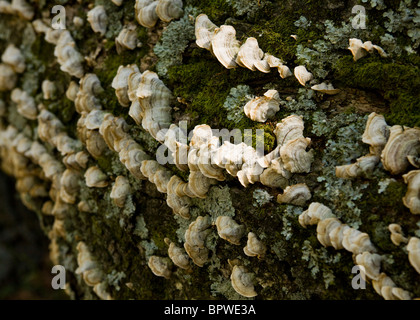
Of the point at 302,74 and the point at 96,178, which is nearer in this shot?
the point at 302,74

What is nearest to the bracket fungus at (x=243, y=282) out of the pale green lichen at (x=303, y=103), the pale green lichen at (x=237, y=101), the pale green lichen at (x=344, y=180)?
the pale green lichen at (x=344, y=180)

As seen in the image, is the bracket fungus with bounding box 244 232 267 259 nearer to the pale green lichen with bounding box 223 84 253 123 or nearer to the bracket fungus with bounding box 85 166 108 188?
the pale green lichen with bounding box 223 84 253 123

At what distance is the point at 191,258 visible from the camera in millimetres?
3057

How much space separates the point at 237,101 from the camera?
284cm

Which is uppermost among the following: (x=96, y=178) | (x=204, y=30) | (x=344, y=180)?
(x=204, y=30)

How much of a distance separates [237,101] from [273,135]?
410mm

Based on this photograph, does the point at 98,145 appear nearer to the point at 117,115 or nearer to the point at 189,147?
the point at 117,115

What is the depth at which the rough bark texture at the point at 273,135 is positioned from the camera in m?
2.36

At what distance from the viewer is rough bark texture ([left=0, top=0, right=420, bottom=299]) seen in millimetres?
2359

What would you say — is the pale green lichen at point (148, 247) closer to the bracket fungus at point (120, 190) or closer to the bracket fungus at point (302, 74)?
the bracket fungus at point (120, 190)

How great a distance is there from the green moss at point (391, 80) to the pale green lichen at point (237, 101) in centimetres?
60

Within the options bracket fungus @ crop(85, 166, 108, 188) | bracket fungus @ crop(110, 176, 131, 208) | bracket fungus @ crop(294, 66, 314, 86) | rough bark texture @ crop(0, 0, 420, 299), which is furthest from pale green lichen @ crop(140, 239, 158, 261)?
bracket fungus @ crop(294, 66, 314, 86)

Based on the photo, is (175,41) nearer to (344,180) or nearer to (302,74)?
(302,74)

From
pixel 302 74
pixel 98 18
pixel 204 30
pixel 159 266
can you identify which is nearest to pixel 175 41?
pixel 204 30
